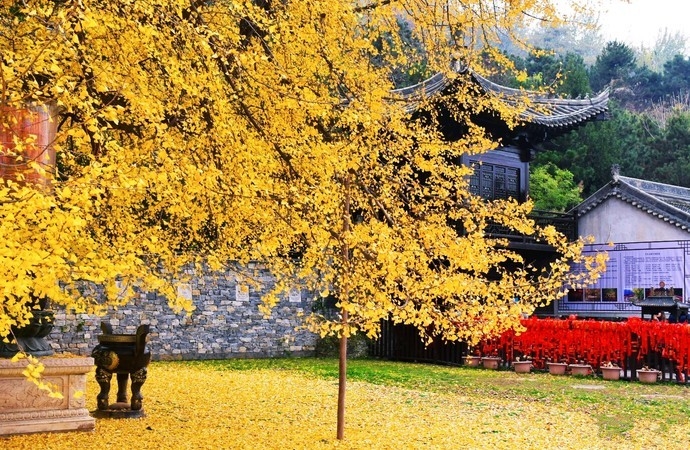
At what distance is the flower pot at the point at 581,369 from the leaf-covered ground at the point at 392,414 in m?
0.62

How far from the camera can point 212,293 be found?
18219 mm

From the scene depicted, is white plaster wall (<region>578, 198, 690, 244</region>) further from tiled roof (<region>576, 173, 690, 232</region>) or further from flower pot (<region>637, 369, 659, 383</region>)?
flower pot (<region>637, 369, 659, 383</region>)

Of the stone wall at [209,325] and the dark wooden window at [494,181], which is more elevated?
the dark wooden window at [494,181]

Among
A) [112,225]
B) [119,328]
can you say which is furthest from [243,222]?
[119,328]

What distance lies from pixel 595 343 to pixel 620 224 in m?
10.6

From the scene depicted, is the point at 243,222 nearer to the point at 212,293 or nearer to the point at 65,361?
the point at 65,361

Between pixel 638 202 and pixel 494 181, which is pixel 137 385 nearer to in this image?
pixel 494 181

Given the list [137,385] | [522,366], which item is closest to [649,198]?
[522,366]

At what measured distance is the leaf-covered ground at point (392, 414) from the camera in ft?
26.0

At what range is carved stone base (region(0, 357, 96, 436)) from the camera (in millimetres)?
7602

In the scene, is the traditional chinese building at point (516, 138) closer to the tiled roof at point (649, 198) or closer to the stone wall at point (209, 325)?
the tiled roof at point (649, 198)

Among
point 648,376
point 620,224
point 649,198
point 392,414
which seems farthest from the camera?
point 620,224

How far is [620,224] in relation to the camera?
24438 mm

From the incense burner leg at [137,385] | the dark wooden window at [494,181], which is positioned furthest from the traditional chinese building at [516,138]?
the incense burner leg at [137,385]
